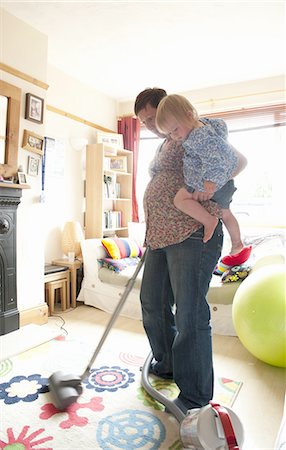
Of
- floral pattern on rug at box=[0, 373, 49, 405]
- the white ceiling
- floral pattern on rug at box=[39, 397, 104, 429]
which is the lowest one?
floral pattern on rug at box=[39, 397, 104, 429]

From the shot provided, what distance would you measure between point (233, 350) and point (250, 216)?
79.0 inches

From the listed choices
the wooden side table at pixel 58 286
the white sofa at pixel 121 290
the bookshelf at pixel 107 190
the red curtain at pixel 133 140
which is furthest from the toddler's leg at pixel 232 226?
the red curtain at pixel 133 140

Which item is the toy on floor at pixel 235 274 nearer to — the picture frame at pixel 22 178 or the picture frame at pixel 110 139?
the picture frame at pixel 22 178

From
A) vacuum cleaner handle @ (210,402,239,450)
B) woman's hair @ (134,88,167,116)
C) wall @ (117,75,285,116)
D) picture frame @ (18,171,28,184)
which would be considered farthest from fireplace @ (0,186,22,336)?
wall @ (117,75,285,116)

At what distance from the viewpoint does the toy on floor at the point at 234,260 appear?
8.70 feet

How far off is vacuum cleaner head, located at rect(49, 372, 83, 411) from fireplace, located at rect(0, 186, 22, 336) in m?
1.06

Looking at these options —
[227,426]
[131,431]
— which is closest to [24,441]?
[131,431]

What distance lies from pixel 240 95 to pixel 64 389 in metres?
3.51

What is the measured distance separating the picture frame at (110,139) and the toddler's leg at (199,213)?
292 cm

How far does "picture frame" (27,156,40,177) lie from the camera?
8.90ft

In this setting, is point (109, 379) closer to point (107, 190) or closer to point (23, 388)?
point (23, 388)

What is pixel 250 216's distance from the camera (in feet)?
12.9

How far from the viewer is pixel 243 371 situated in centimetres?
195

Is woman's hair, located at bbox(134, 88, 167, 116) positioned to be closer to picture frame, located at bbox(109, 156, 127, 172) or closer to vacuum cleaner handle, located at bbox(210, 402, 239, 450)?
vacuum cleaner handle, located at bbox(210, 402, 239, 450)
